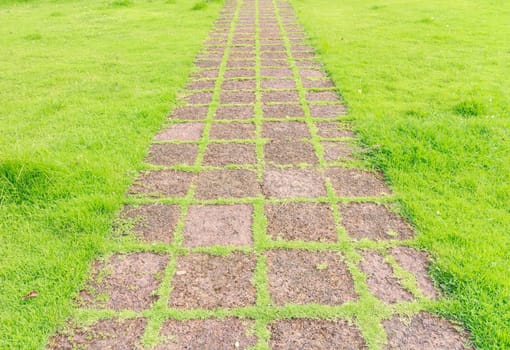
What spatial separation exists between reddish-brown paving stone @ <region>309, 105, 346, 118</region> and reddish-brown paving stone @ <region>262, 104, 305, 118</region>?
0.49 feet

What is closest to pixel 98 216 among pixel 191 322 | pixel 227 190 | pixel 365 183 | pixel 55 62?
pixel 227 190

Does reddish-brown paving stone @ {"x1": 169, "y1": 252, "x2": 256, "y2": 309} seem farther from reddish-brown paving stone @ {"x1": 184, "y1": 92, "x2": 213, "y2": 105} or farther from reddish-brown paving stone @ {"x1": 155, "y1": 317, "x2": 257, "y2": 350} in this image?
reddish-brown paving stone @ {"x1": 184, "y1": 92, "x2": 213, "y2": 105}

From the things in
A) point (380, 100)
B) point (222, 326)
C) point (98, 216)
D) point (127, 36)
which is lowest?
point (222, 326)

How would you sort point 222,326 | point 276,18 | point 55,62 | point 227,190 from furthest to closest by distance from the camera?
point 276,18, point 55,62, point 227,190, point 222,326

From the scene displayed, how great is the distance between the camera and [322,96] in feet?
18.1

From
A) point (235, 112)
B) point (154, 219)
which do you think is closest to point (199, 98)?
point (235, 112)

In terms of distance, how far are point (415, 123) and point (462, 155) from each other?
0.70 metres

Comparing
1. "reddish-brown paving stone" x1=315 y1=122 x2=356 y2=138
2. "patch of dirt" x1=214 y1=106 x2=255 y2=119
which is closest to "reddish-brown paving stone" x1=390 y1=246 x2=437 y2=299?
"reddish-brown paving stone" x1=315 y1=122 x2=356 y2=138

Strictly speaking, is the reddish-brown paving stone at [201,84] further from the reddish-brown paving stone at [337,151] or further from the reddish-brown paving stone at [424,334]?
the reddish-brown paving stone at [424,334]

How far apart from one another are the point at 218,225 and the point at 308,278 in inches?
32.9

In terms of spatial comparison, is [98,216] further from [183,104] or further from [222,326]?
[183,104]

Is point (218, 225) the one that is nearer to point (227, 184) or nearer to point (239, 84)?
point (227, 184)

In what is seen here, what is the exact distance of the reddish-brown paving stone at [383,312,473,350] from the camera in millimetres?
2152

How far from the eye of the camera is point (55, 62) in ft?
23.8
